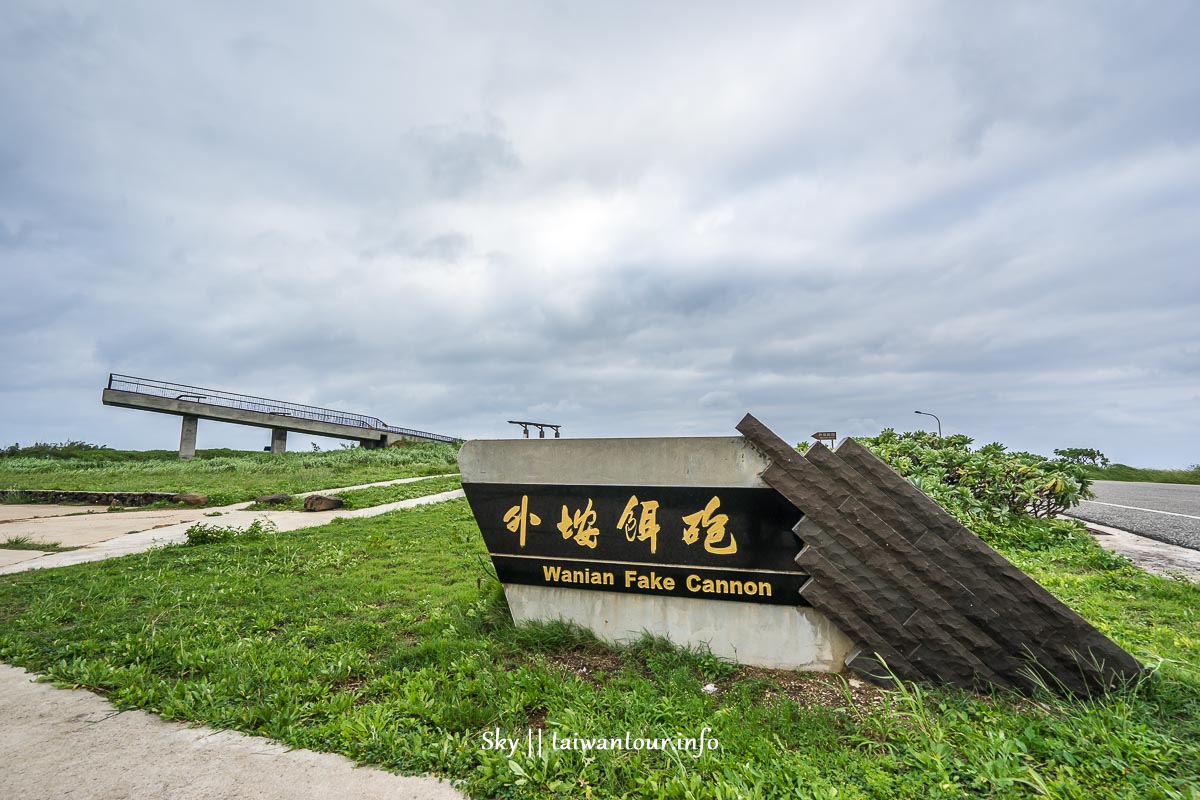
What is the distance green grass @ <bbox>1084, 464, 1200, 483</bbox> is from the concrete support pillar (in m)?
43.5

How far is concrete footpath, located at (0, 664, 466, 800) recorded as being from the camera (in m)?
2.82

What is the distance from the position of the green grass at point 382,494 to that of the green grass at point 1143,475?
2440 cm

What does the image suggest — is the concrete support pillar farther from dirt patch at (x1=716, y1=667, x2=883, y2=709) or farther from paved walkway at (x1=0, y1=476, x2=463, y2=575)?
dirt patch at (x1=716, y1=667, x2=883, y2=709)

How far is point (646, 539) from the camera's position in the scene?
448cm

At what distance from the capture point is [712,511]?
4297 mm

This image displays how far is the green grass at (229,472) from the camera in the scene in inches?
730

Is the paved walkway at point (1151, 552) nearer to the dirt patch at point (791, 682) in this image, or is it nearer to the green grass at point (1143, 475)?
the dirt patch at point (791, 682)

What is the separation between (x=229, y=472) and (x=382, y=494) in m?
13.7

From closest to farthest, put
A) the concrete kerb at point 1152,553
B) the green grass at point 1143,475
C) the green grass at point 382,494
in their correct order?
the concrete kerb at point 1152,553, the green grass at point 382,494, the green grass at point 1143,475

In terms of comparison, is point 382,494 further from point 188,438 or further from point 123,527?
point 188,438

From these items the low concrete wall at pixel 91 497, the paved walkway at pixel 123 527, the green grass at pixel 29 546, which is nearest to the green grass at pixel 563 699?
the paved walkway at pixel 123 527

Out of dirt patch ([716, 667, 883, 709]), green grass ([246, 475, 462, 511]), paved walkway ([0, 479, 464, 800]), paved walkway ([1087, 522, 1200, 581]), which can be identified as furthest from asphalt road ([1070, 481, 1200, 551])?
green grass ([246, 475, 462, 511])

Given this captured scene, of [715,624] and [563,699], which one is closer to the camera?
[563,699]

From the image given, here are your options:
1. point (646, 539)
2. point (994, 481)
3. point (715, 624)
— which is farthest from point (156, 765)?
point (994, 481)
